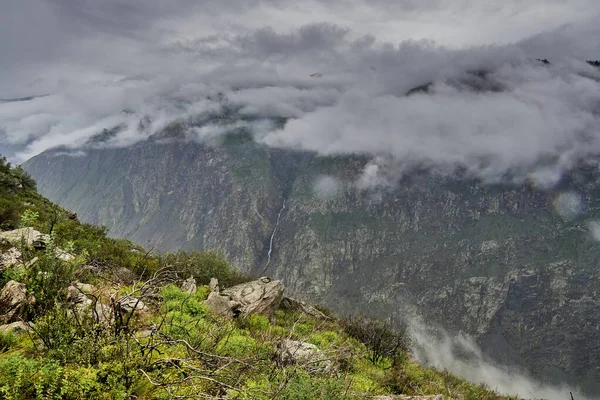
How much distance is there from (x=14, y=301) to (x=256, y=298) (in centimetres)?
1470

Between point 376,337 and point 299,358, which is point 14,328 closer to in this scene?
point 299,358

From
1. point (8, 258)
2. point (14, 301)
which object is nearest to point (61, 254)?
point (8, 258)

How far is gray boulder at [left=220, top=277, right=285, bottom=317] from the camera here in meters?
20.7

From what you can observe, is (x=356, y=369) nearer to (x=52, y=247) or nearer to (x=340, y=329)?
(x=340, y=329)

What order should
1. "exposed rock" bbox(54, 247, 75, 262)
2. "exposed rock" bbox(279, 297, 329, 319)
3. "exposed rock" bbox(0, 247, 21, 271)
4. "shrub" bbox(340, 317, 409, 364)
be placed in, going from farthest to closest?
"exposed rock" bbox(279, 297, 329, 319) < "shrub" bbox(340, 317, 409, 364) < "exposed rock" bbox(0, 247, 21, 271) < "exposed rock" bbox(54, 247, 75, 262)

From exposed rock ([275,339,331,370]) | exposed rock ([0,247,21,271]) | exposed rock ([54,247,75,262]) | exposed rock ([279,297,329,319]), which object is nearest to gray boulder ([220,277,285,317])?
exposed rock ([279,297,329,319])

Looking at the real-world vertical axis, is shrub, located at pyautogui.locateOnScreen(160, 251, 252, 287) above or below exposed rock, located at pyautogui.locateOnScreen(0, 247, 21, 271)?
below

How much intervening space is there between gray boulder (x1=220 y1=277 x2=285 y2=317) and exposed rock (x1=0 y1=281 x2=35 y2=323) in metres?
11.0

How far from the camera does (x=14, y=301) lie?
928cm

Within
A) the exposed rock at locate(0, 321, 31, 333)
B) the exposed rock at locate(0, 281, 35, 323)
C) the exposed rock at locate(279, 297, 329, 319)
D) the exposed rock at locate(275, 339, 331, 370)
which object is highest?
the exposed rock at locate(0, 321, 31, 333)

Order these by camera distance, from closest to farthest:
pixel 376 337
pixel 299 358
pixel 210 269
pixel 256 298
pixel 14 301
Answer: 1. pixel 14 301
2. pixel 299 358
3. pixel 376 337
4. pixel 256 298
5. pixel 210 269

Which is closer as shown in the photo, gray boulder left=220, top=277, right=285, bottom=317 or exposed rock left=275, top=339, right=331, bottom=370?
exposed rock left=275, top=339, right=331, bottom=370

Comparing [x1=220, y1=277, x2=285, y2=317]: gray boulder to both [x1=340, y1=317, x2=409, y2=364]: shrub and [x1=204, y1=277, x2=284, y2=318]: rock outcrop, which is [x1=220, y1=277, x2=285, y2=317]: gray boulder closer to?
[x1=204, y1=277, x2=284, y2=318]: rock outcrop

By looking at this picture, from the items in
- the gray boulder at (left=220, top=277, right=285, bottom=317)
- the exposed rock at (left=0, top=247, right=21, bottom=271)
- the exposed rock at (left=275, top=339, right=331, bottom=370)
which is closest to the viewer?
the exposed rock at (left=275, top=339, right=331, bottom=370)
